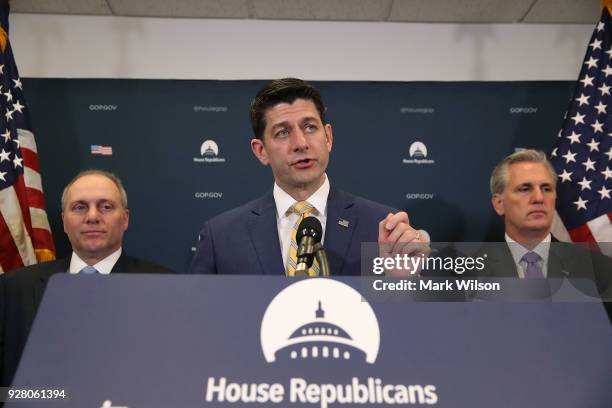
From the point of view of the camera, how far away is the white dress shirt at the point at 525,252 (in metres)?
2.40

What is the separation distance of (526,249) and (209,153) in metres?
1.87

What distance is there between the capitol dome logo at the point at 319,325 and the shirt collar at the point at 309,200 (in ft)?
3.04

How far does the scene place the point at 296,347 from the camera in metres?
0.78

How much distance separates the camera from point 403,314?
0.82 m

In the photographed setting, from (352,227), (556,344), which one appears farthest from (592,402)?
(352,227)

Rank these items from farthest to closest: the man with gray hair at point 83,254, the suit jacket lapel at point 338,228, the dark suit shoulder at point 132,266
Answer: the dark suit shoulder at point 132,266 < the man with gray hair at point 83,254 < the suit jacket lapel at point 338,228

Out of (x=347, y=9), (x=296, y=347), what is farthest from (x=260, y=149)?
(x=347, y=9)

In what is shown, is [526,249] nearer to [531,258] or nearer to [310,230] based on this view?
[531,258]

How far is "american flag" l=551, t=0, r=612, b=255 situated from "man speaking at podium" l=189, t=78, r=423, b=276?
1.57m

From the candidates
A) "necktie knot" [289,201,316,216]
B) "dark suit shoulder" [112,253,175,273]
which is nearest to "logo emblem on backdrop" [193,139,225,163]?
"dark suit shoulder" [112,253,175,273]

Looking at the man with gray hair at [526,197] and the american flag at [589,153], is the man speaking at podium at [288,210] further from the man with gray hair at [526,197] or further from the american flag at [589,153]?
the american flag at [589,153]

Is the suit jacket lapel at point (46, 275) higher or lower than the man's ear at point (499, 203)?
lower

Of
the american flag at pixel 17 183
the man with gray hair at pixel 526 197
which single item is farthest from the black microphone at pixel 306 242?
the american flag at pixel 17 183

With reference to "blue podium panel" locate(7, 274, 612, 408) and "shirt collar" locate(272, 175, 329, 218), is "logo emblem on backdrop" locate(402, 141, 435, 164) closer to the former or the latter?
"shirt collar" locate(272, 175, 329, 218)
